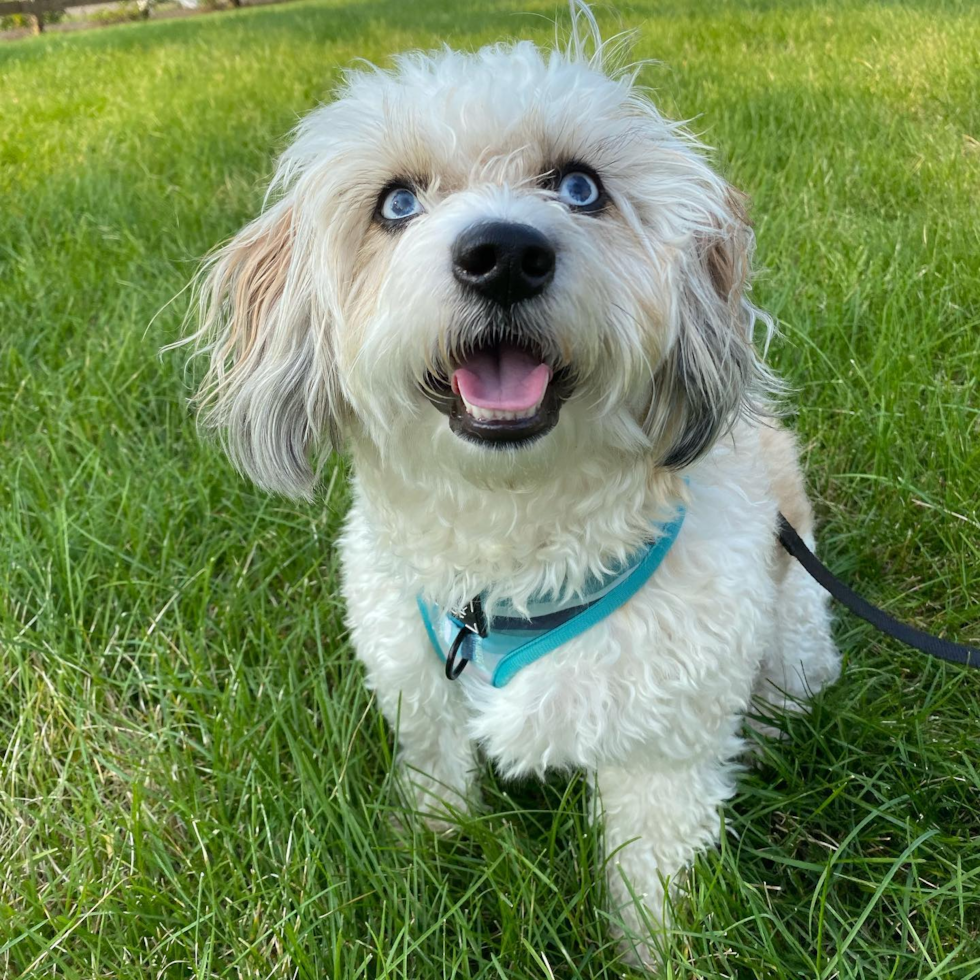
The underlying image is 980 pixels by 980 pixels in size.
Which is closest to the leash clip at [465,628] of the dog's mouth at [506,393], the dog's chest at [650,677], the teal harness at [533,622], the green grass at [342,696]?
the teal harness at [533,622]

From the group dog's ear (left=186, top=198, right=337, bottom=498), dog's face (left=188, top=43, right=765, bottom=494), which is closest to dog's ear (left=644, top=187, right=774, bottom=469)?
dog's face (left=188, top=43, right=765, bottom=494)

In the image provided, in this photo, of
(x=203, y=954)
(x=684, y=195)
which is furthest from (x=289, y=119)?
(x=203, y=954)

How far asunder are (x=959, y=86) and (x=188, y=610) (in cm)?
501

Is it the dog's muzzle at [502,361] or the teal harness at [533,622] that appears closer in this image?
the dog's muzzle at [502,361]

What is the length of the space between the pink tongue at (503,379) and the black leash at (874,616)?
0.82m

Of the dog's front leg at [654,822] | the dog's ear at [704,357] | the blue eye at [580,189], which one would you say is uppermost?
the blue eye at [580,189]

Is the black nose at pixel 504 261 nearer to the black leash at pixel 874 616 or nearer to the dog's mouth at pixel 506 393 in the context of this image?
the dog's mouth at pixel 506 393

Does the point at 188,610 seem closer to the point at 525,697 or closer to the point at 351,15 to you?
the point at 525,697

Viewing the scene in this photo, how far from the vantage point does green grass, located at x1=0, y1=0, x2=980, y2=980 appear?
5.04 ft

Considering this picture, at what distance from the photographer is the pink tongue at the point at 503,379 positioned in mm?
1290

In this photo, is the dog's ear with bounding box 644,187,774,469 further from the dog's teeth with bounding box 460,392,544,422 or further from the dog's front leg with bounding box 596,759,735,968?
the dog's front leg with bounding box 596,759,735,968

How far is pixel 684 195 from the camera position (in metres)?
1.45

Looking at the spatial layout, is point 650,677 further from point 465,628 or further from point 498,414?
point 498,414

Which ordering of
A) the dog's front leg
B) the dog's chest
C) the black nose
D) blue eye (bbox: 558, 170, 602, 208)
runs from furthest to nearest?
the dog's front leg, the dog's chest, blue eye (bbox: 558, 170, 602, 208), the black nose
